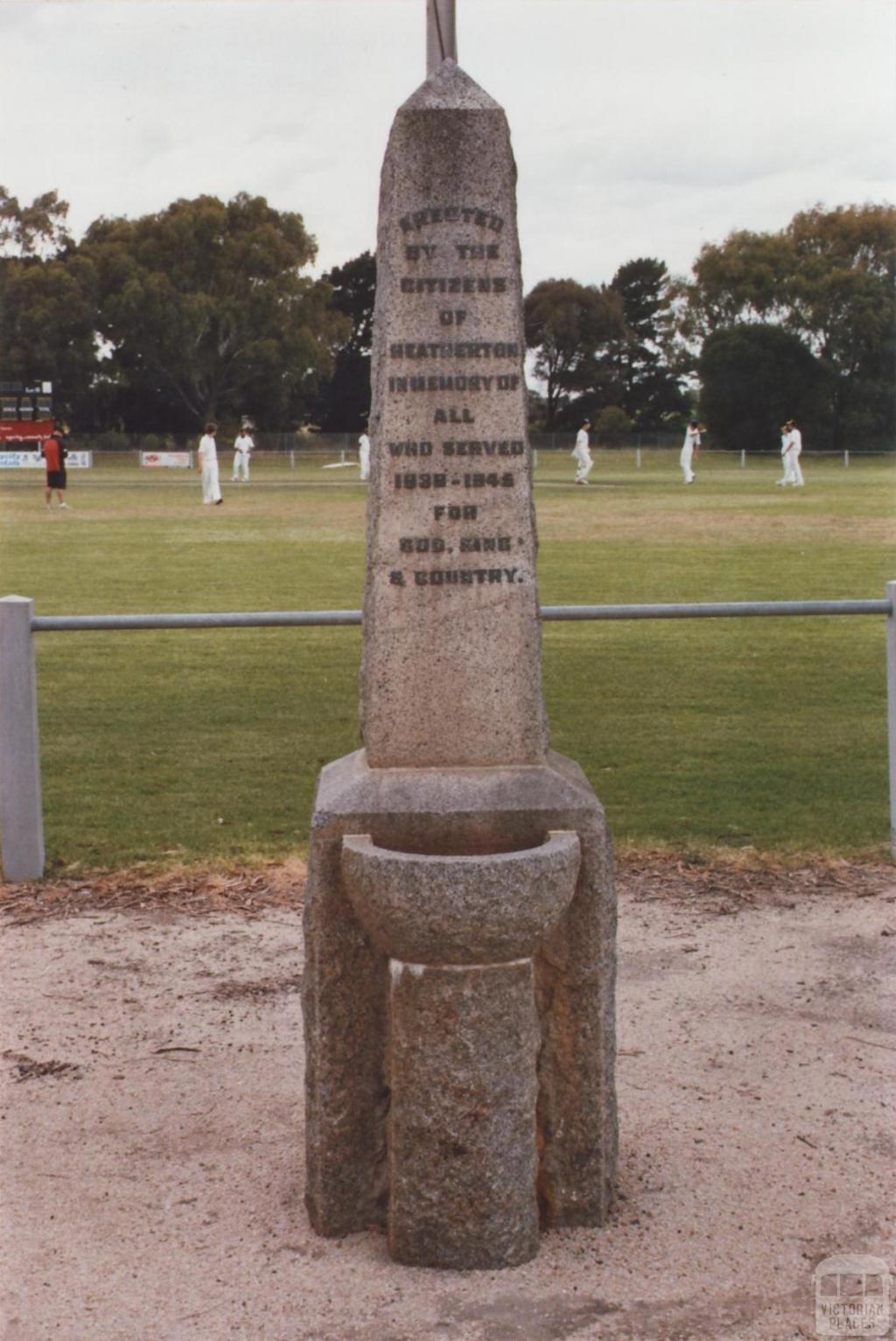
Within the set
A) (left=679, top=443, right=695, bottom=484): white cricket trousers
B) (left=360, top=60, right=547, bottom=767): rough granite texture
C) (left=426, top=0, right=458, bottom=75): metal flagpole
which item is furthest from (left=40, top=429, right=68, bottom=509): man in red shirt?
(left=360, top=60, right=547, bottom=767): rough granite texture

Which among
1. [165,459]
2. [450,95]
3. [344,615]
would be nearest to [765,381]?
[165,459]

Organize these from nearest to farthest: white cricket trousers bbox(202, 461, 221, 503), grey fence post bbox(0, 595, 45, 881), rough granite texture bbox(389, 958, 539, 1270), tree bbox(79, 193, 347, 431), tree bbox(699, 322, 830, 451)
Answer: rough granite texture bbox(389, 958, 539, 1270)
grey fence post bbox(0, 595, 45, 881)
white cricket trousers bbox(202, 461, 221, 503)
tree bbox(79, 193, 347, 431)
tree bbox(699, 322, 830, 451)

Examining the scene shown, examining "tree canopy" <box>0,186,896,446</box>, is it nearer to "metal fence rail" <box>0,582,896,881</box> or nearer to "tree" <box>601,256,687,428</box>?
"tree" <box>601,256,687,428</box>

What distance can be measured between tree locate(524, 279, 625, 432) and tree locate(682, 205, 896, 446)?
3996 mm

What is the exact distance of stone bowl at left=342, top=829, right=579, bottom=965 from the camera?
13.4 feet

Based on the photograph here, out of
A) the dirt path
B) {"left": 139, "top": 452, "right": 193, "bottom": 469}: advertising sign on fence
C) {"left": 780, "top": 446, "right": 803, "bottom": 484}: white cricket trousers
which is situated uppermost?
{"left": 139, "top": 452, "right": 193, "bottom": 469}: advertising sign on fence

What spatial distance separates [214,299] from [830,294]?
25028mm

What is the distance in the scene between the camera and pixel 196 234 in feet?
218

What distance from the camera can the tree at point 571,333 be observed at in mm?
72375

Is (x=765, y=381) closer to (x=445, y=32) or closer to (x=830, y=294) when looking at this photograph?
(x=830, y=294)

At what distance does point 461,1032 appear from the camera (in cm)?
420

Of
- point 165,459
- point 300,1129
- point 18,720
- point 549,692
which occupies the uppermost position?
point 165,459

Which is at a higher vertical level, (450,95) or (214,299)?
(214,299)

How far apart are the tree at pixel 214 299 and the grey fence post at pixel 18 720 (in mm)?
58806
